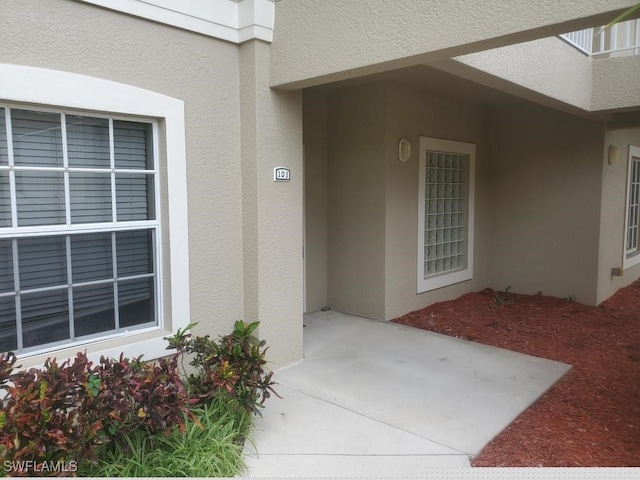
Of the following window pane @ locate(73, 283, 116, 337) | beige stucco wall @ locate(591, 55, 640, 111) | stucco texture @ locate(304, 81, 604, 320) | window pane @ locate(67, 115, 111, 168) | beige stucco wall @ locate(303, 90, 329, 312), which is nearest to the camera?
window pane @ locate(67, 115, 111, 168)

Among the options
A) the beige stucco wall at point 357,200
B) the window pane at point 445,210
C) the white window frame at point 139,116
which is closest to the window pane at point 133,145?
the white window frame at point 139,116

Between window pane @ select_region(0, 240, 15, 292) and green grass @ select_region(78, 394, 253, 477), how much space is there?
4.78ft

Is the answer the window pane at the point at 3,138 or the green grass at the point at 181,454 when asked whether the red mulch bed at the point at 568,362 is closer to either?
the green grass at the point at 181,454

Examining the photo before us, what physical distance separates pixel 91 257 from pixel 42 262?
389mm

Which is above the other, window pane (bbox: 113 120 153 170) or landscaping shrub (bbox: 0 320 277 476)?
window pane (bbox: 113 120 153 170)

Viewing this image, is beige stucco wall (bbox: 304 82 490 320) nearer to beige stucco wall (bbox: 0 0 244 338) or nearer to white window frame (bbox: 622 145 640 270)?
beige stucco wall (bbox: 0 0 244 338)

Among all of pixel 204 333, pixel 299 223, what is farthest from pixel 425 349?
pixel 204 333

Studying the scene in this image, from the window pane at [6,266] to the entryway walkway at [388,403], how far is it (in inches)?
88.0

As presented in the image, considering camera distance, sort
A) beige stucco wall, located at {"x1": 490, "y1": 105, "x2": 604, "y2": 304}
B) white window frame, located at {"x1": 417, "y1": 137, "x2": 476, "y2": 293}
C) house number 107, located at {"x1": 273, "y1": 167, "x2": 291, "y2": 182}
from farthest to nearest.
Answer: beige stucco wall, located at {"x1": 490, "y1": 105, "x2": 604, "y2": 304} → white window frame, located at {"x1": 417, "y1": 137, "x2": 476, "y2": 293} → house number 107, located at {"x1": 273, "y1": 167, "x2": 291, "y2": 182}

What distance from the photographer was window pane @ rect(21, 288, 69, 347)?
12.9ft

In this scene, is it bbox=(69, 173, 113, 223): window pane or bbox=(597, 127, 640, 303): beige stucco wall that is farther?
Answer: bbox=(597, 127, 640, 303): beige stucco wall

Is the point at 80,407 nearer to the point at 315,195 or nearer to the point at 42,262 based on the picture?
the point at 42,262

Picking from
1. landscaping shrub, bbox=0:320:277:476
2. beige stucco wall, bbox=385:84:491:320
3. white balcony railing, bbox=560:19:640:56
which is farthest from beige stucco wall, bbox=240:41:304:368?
white balcony railing, bbox=560:19:640:56

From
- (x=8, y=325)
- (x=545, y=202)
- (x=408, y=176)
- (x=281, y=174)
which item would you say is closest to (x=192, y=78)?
(x=281, y=174)
